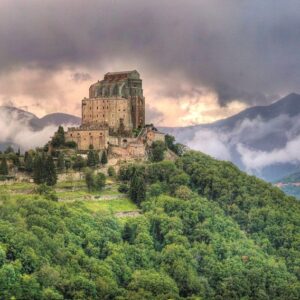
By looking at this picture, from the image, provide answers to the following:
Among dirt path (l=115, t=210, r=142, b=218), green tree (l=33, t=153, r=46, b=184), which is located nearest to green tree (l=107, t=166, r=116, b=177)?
dirt path (l=115, t=210, r=142, b=218)

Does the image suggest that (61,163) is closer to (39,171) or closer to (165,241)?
(39,171)

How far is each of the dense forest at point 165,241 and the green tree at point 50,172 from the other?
7959 mm

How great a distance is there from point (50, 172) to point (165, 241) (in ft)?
59.4

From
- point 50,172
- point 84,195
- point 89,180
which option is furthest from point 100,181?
point 50,172

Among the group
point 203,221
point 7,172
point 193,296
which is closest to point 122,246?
point 193,296

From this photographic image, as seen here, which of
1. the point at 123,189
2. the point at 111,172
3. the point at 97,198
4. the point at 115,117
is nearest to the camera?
the point at 97,198

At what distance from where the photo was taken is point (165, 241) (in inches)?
3585

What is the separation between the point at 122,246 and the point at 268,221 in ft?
87.8

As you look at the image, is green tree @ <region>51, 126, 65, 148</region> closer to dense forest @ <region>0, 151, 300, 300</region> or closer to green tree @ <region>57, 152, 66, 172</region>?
green tree @ <region>57, 152, 66, 172</region>

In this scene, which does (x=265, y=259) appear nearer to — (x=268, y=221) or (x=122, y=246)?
(x=268, y=221)

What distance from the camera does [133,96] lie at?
395ft

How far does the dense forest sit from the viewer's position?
241 feet

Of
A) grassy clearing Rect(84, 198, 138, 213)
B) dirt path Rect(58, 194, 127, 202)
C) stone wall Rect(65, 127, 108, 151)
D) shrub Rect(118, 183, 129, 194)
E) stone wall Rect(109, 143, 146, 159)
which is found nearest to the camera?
grassy clearing Rect(84, 198, 138, 213)

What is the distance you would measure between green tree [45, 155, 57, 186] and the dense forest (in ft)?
26.1
